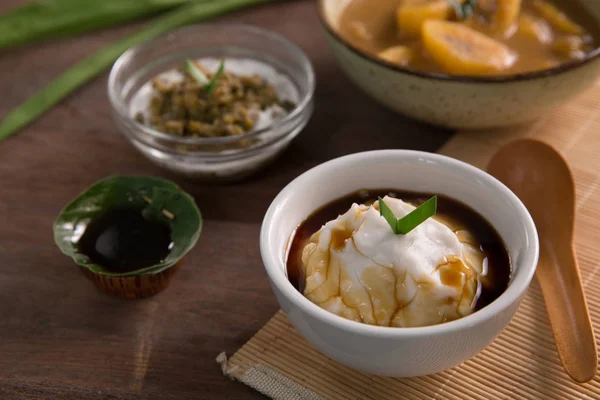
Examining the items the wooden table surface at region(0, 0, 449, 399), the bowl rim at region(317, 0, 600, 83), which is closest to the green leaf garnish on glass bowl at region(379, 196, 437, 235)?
the wooden table surface at region(0, 0, 449, 399)

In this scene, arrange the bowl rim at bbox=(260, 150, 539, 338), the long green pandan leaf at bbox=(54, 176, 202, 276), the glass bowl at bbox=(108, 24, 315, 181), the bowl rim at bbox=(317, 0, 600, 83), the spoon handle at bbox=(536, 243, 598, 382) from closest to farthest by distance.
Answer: the bowl rim at bbox=(260, 150, 539, 338)
the spoon handle at bbox=(536, 243, 598, 382)
the long green pandan leaf at bbox=(54, 176, 202, 276)
the bowl rim at bbox=(317, 0, 600, 83)
the glass bowl at bbox=(108, 24, 315, 181)

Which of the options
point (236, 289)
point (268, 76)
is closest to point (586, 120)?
point (268, 76)

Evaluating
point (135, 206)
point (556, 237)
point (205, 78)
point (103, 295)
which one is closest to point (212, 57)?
point (205, 78)

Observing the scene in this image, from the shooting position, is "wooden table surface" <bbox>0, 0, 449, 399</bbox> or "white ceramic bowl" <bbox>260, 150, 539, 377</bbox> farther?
"wooden table surface" <bbox>0, 0, 449, 399</bbox>

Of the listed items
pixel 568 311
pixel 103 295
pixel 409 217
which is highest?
pixel 409 217

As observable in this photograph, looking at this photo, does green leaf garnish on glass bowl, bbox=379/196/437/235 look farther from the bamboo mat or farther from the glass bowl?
the glass bowl

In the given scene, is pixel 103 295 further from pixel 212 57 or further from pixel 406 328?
pixel 212 57

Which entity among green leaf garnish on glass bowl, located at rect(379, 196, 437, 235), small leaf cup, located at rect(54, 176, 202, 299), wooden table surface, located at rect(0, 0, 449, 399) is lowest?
wooden table surface, located at rect(0, 0, 449, 399)
